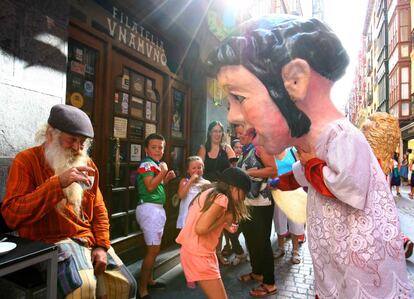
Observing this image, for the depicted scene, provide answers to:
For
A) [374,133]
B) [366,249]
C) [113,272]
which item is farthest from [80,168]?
[374,133]

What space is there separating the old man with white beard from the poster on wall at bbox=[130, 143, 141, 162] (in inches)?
80.0

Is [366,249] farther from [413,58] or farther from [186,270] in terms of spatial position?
[413,58]

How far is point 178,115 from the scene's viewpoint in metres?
5.67

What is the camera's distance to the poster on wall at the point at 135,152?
4.45 m

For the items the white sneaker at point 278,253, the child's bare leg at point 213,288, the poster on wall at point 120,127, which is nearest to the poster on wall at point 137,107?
the poster on wall at point 120,127

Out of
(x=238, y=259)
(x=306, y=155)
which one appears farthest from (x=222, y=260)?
(x=306, y=155)

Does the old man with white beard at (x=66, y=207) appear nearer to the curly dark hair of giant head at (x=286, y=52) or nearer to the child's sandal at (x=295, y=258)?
the curly dark hair of giant head at (x=286, y=52)

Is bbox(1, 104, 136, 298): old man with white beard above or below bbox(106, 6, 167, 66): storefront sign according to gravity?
below

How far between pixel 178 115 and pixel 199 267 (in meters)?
3.46

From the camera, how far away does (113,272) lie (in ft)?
7.34

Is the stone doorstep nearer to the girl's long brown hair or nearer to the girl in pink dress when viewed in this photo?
the girl in pink dress

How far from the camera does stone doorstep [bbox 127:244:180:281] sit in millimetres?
4031

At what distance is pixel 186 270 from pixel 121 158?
80.0 inches

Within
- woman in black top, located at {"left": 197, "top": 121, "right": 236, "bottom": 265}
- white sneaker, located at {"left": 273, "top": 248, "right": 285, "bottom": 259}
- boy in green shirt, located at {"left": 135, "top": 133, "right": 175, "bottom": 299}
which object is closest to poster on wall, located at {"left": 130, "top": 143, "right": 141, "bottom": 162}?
boy in green shirt, located at {"left": 135, "top": 133, "right": 175, "bottom": 299}
